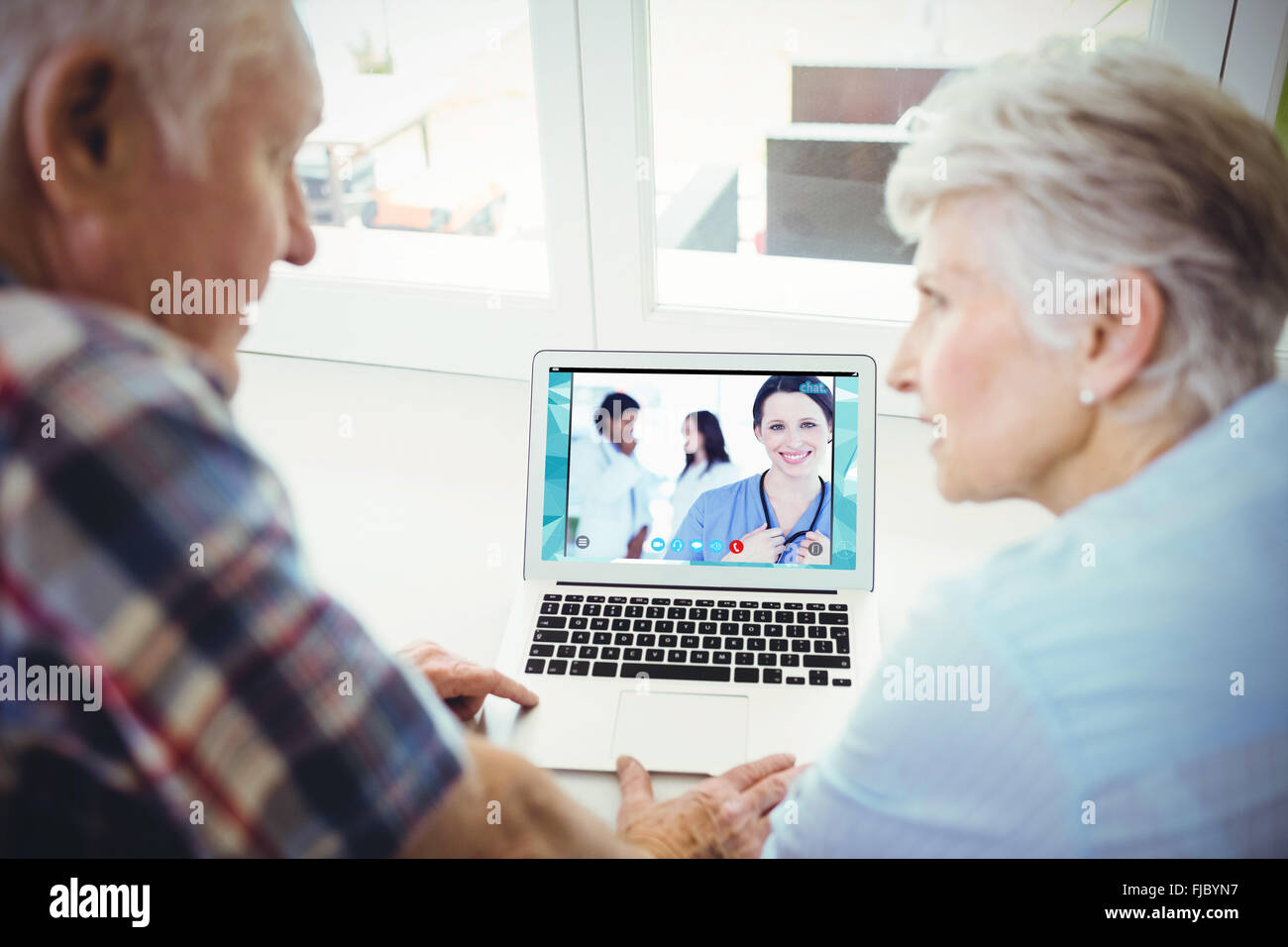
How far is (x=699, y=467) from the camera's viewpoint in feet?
3.73

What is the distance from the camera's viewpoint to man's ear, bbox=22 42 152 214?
0.50 meters

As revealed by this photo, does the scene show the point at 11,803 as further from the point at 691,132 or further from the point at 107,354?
the point at 691,132

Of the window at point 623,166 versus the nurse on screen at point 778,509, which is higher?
the window at point 623,166

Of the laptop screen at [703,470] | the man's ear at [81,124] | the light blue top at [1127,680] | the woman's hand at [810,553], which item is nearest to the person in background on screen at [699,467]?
the laptop screen at [703,470]

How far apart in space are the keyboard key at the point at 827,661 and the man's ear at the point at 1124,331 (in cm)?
41

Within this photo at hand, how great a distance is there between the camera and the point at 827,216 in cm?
146

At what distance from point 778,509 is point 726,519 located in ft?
0.19

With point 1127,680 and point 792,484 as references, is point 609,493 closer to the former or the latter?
point 792,484

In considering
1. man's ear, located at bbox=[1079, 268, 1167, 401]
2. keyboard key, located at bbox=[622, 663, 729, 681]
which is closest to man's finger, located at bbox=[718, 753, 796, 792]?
keyboard key, located at bbox=[622, 663, 729, 681]

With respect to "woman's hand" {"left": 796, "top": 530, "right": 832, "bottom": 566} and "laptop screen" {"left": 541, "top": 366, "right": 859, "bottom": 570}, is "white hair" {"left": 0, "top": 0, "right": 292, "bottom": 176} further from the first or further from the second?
"woman's hand" {"left": 796, "top": 530, "right": 832, "bottom": 566}

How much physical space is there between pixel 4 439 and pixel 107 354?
0.19ft

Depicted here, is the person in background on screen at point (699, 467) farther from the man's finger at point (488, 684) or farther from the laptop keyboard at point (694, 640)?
the man's finger at point (488, 684)

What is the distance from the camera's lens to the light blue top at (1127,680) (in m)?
0.60

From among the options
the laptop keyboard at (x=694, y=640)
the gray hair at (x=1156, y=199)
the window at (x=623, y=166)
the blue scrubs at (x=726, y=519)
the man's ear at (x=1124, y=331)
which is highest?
the window at (x=623, y=166)
